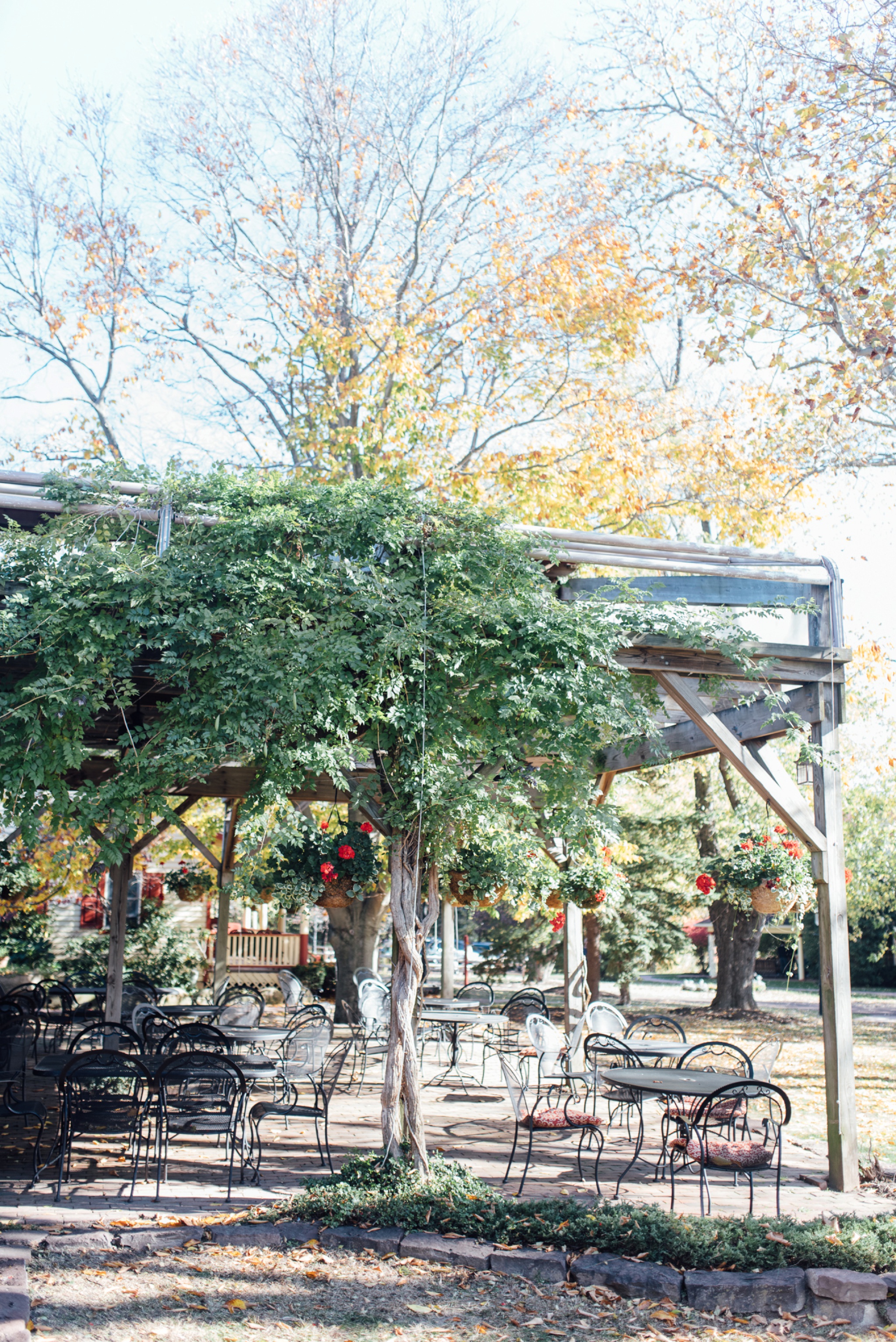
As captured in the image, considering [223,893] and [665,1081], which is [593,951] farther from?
[665,1081]

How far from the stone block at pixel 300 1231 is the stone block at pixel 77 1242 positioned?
85 cm

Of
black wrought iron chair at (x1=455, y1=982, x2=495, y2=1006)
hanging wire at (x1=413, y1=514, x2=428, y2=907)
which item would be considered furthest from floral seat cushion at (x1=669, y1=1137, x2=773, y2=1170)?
black wrought iron chair at (x1=455, y1=982, x2=495, y2=1006)

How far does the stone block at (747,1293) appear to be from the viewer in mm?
4703

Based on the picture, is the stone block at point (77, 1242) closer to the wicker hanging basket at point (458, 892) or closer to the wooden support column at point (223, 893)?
the wicker hanging basket at point (458, 892)

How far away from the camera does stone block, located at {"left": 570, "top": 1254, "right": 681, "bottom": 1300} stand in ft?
15.6

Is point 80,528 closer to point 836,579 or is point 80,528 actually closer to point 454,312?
point 836,579

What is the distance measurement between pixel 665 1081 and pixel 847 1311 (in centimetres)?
165

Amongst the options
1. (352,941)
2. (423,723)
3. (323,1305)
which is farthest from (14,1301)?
(352,941)

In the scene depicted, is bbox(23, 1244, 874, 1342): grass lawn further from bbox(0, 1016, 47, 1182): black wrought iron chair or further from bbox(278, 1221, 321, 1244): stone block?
bbox(0, 1016, 47, 1182): black wrought iron chair

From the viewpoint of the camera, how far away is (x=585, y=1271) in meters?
4.90

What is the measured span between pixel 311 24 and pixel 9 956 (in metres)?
15.3

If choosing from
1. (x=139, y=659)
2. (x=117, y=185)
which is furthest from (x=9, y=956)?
(x=139, y=659)

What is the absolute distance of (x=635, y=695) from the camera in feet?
22.6

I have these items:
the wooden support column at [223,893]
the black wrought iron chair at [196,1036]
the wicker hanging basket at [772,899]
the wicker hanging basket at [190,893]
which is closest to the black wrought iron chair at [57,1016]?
the wooden support column at [223,893]
